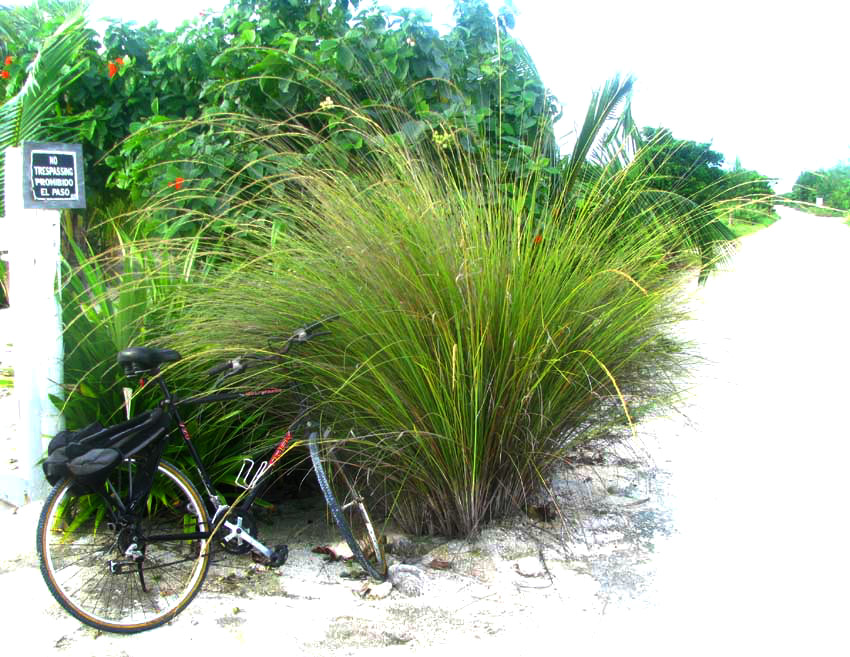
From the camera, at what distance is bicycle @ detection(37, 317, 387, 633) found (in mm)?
3281

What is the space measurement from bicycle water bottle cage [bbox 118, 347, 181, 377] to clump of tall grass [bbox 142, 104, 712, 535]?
289 mm

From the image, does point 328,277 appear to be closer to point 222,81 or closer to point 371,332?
point 371,332

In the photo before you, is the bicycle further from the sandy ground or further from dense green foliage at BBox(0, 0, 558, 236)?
dense green foliage at BBox(0, 0, 558, 236)

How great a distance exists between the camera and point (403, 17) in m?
5.57

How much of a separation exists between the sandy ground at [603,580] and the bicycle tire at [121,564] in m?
0.09

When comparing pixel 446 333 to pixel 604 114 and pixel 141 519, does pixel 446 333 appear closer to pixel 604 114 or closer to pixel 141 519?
pixel 141 519

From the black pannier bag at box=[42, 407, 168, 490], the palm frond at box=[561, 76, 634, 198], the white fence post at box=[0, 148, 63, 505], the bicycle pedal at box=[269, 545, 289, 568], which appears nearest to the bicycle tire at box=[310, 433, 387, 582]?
the bicycle pedal at box=[269, 545, 289, 568]

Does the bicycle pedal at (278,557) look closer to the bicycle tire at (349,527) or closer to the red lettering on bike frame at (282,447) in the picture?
the bicycle tire at (349,527)

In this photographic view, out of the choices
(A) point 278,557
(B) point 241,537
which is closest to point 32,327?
(B) point 241,537

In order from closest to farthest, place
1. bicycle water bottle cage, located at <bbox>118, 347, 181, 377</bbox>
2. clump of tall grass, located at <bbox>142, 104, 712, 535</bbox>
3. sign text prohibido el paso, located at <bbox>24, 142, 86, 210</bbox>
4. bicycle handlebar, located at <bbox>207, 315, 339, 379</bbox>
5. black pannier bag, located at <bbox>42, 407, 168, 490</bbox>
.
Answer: black pannier bag, located at <bbox>42, 407, 168, 490</bbox> → bicycle water bottle cage, located at <bbox>118, 347, 181, 377</bbox> → bicycle handlebar, located at <bbox>207, 315, 339, 379</bbox> → clump of tall grass, located at <bbox>142, 104, 712, 535</bbox> → sign text prohibido el paso, located at <bbox>24, 142, 86, 210</bbox>

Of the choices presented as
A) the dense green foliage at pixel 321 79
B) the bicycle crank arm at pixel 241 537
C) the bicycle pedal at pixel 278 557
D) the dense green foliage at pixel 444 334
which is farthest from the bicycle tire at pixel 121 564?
the dense green foliage at pixel 321 79

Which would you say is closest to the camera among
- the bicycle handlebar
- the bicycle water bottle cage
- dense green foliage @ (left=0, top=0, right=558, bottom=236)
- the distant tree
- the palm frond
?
the bicycle water bottle cage

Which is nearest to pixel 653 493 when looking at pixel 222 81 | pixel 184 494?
pixel 184 494

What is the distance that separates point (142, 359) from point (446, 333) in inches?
47.7
